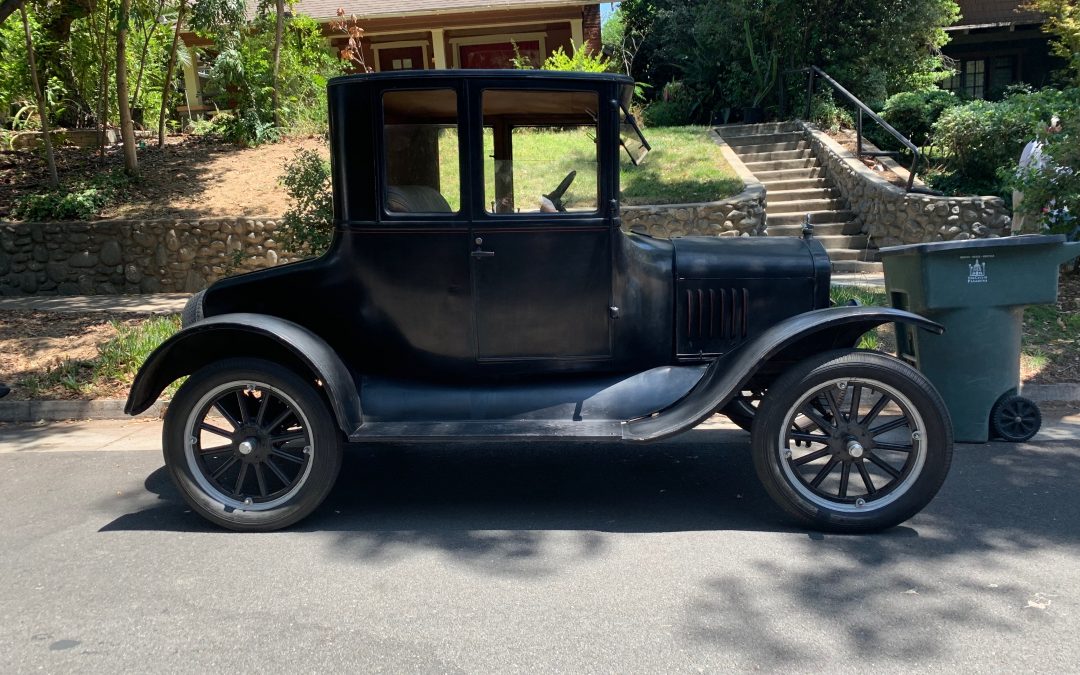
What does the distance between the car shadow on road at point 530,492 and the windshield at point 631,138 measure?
69.9 inches

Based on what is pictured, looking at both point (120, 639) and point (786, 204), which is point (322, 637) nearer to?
point (120, 639)

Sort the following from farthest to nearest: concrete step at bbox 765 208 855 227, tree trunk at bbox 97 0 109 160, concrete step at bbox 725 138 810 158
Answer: concrete step at bbox 725 138 810 158 < tree trunk at bbox 97 0 109 160 < concrete step at bbox 765 208 855 227

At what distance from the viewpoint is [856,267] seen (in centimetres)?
1048

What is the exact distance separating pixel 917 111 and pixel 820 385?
12123 millimetres

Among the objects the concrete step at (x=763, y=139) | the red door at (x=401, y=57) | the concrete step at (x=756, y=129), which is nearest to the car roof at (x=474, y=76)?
the concrete step at (x=763, y=139)

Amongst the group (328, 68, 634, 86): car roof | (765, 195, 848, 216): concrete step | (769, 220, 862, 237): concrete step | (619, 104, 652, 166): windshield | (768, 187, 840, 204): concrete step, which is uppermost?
(328, 68, 634, 86): car roof

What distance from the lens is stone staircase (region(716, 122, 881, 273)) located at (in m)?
11.0

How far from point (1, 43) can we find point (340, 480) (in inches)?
454

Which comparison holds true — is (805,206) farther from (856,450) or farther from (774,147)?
(856,450)

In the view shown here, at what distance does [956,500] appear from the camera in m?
4.34

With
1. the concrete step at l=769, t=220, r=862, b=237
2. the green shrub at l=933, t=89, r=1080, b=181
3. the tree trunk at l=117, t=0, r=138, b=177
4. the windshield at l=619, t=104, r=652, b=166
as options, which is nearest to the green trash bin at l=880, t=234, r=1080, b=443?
the windshield at l=619, t=104, r=652, b=166

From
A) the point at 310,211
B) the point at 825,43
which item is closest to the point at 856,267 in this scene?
the point at 310,211

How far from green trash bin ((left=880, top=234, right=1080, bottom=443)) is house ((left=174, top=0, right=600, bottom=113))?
13.6 meters

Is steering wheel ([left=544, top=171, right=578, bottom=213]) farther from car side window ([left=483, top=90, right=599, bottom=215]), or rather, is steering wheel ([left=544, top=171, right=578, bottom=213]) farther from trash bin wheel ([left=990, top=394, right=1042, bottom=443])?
trash bin wheel ([left=990, top=394, right=1042, bottom=443])
